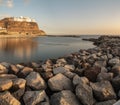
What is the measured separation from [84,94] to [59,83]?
35.8 inches

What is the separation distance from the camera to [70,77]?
5.71 m

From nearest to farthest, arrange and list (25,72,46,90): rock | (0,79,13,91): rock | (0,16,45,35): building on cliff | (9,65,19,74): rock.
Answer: (0,79,13,91): rock
(25,72,46,90): rock
(9,65,19,74): rock
(0,16,45,35): building on cliff

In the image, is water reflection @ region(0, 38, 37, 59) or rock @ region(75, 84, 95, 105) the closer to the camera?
rock @ region(75, 84, 95, 105)

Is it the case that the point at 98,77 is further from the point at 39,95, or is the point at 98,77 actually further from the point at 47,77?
the point at 39,95

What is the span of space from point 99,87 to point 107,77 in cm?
98

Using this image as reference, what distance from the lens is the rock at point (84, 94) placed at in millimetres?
4367

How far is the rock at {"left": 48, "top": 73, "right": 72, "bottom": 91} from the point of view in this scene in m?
5.03

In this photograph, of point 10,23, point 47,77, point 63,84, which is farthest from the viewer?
point 10,23

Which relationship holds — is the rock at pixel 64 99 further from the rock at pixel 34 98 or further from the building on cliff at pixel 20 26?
the building on cliff at pixel 20 26

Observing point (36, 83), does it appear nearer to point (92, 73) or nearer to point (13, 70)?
point (13, 70)

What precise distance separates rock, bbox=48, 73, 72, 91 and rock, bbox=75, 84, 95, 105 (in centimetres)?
57

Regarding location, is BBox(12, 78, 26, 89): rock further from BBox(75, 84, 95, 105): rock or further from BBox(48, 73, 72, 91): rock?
BBox(75, 84, 95, 105): rock

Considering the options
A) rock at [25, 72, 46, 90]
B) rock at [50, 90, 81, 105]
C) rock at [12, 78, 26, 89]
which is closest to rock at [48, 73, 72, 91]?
rock at [25, 72, 46, 90]

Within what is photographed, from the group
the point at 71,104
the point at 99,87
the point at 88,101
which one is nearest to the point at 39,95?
the point at 71,104
